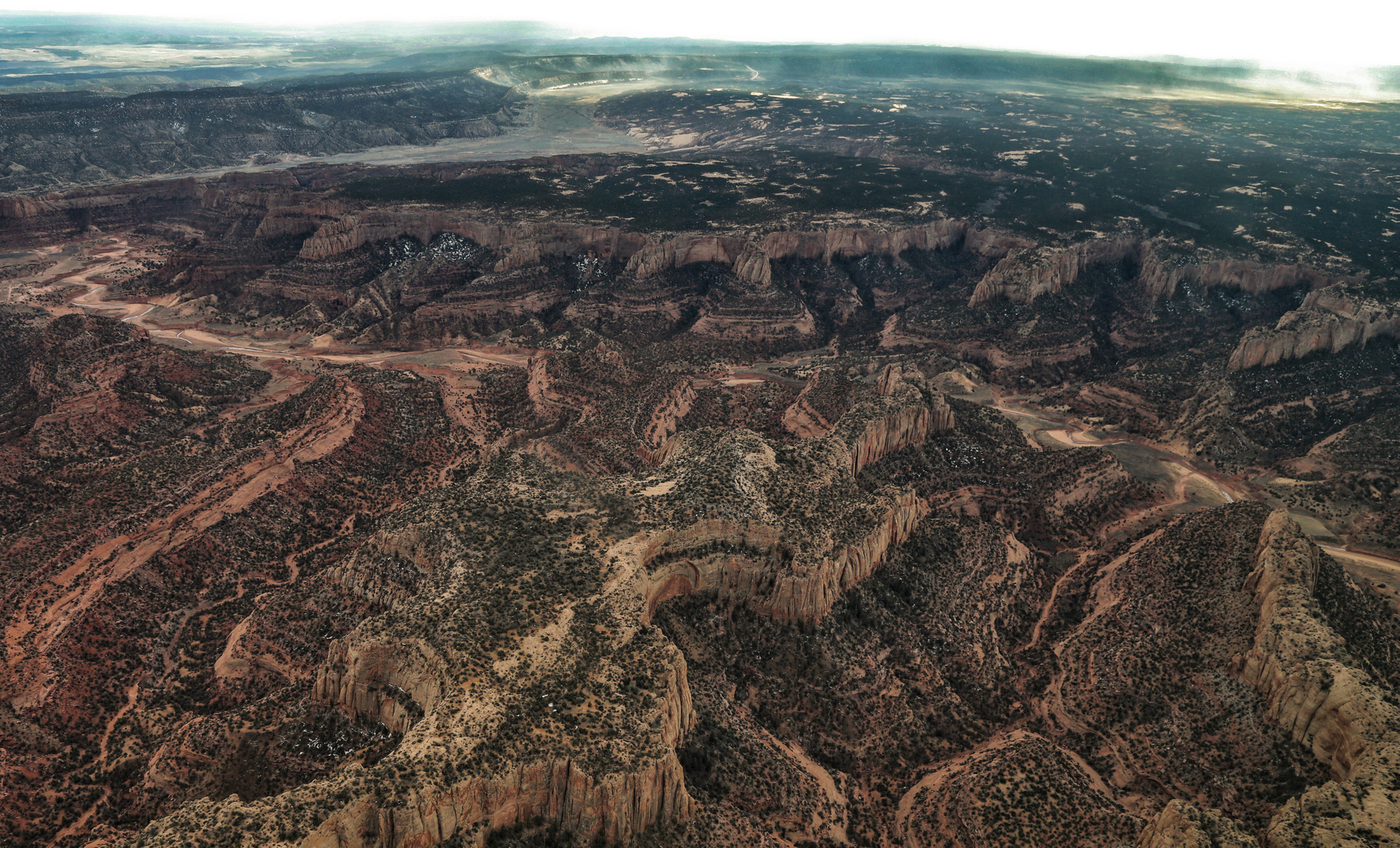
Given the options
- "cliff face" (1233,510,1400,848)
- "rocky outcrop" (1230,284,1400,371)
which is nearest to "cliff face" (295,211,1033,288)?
"rocky outcrop" (1230,284,1400,371)

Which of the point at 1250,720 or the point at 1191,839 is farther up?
the point at 1191,839

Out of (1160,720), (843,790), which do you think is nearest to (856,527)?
(843,790)

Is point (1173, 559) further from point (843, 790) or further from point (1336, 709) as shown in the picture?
point (843, 790)

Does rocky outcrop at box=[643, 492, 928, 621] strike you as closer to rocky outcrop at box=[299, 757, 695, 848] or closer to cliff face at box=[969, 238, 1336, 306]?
rocky outcrop at box=[299, 757, 695, 848]

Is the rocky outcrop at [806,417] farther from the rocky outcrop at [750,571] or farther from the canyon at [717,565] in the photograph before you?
the rocky outcrop at [750,571]

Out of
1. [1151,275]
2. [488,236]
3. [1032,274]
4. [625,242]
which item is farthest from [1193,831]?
[488,236]
